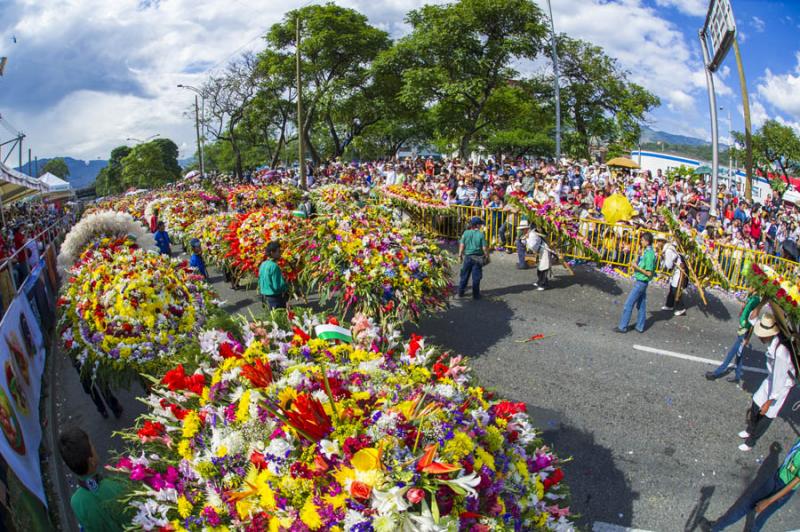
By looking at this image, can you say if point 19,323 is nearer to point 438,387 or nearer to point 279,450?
point 279,450

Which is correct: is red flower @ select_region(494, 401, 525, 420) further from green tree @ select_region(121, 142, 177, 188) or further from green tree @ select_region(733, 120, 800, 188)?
green tree @ select_region(121, 142, 177, 188)

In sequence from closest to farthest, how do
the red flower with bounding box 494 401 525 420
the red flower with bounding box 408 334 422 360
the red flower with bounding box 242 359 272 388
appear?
1. the red flower with bounding box 242 359 272 388
2. the red flower with bounding box 494 401 525 420
3. the red flower with bounding box 408 334 422 360

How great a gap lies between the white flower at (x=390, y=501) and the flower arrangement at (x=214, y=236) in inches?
340

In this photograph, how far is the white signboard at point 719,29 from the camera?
11.9 metres

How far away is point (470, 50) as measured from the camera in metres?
28.2

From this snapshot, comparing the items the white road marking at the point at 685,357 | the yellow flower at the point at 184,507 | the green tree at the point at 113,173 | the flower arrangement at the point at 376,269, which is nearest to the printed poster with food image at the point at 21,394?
the yellow flower at the point at 184,507

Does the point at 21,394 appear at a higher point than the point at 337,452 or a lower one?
lower

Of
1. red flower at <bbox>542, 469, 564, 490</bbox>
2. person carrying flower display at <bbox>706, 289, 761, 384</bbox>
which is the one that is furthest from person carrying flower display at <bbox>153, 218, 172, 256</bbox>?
person carrying flower display at <bbox>706, 289, 761, 384</bbox>

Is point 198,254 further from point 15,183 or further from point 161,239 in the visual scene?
point 15,183

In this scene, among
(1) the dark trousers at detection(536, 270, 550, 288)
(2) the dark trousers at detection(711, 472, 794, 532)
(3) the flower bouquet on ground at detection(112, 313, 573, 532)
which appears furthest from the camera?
(1) the dark trousers at detection(536, 270, 550, 288)

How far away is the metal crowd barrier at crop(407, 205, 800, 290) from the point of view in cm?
1095

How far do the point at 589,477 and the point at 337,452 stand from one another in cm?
365

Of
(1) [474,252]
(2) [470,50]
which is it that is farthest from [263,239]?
(2) [470,50]

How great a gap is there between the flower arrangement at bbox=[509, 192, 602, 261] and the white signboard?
19.5ft
